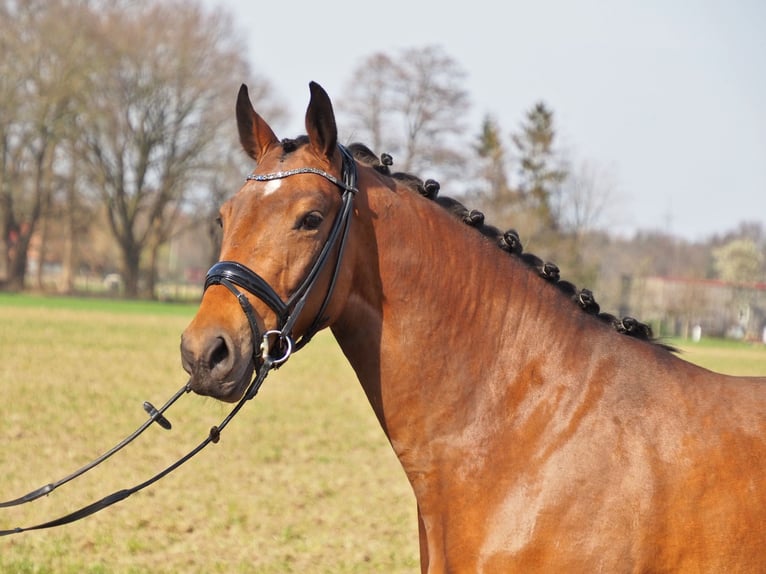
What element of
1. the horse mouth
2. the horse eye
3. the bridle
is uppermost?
the horse eye

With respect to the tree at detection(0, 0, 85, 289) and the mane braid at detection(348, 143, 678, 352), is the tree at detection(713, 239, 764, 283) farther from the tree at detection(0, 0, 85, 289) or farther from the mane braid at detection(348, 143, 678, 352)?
the mane braid at detection(348, 143, 678, 352)

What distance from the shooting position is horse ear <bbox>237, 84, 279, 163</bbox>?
11.5ft

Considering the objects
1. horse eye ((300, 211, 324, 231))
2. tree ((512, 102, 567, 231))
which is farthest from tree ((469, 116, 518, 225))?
horse eye ((300, 211, 324, 231))

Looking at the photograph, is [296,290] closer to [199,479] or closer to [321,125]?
[321,125]

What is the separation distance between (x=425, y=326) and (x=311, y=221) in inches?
25.3

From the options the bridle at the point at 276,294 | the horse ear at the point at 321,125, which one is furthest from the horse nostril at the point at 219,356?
the horse ear at the point at 321,125

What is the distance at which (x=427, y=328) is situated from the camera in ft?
11.2

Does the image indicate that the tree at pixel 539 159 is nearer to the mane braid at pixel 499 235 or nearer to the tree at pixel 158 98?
the tree at pixel 158 98

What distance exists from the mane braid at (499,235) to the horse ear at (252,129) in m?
0.37

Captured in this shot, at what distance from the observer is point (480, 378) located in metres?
3.40

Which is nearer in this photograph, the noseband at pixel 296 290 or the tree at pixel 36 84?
the noseband at pixel 296 290

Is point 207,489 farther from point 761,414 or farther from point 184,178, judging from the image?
point 184,178

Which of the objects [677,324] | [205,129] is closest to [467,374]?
[205,129]

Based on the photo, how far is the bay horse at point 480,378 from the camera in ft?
9.96
